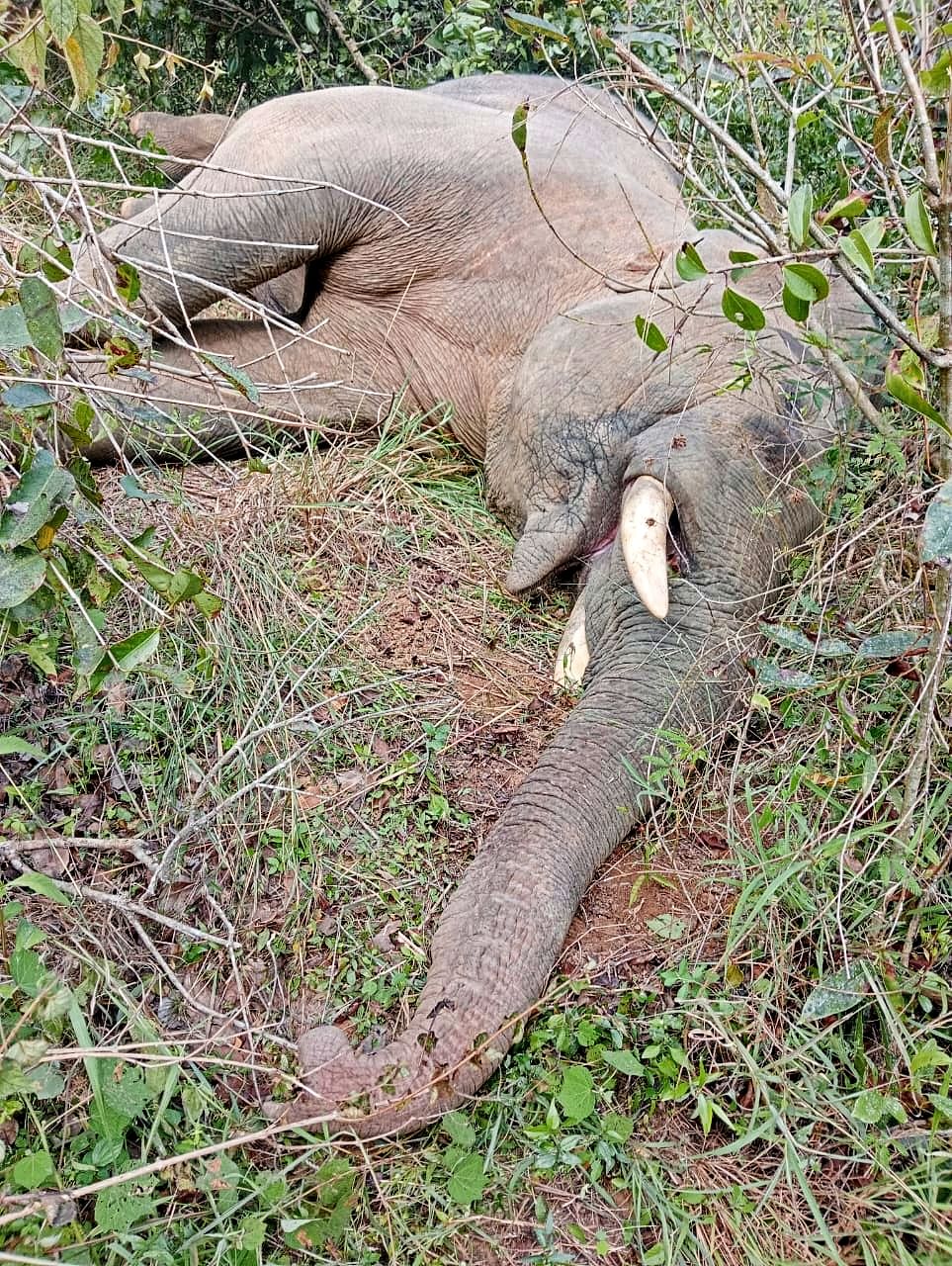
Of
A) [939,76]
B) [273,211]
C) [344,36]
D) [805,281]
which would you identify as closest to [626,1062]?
[805,281]

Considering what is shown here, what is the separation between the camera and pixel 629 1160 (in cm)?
204

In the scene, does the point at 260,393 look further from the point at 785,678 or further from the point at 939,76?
the point at 939,76

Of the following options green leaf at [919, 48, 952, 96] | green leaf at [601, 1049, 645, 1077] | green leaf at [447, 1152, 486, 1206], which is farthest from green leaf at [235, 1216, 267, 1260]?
green leaf at [919, 48, 952, 96]

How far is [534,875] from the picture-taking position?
2.36m

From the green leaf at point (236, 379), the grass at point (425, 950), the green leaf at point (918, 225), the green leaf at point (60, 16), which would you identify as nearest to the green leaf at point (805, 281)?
the green leaf at point (918, 225)

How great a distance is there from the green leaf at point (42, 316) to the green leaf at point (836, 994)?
1782mm

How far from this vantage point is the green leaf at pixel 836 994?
6.95 feet

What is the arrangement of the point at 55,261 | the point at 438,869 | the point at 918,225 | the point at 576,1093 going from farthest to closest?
the point at 438,869
the point at 55,261
the point at 576,1093
the point at 918,225

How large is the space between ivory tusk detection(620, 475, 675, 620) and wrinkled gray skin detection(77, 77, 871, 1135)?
2.7 inches

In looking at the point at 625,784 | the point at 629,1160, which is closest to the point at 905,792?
the point at 625,784

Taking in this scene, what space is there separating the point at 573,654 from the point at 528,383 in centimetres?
95

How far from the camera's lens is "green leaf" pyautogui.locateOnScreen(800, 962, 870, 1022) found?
212 centimetres

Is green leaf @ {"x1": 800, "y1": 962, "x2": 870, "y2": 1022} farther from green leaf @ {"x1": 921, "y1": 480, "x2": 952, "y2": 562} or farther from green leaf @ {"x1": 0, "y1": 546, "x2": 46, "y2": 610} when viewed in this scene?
green leaf @ {"x1": 0, "y1": 546, "x2": 46, "y2": 610}

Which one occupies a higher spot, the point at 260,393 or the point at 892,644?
the point at 892,644
